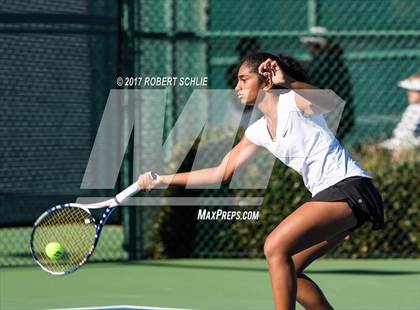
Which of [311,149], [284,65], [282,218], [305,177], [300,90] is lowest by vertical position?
[305,177]

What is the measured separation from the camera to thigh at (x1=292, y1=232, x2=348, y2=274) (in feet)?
18.0

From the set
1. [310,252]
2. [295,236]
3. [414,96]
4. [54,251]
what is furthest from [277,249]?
[414,96]

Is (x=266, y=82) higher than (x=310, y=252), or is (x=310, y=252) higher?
(x=266, y=82)

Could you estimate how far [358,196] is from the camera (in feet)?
17.4

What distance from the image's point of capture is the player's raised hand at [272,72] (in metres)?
5.47

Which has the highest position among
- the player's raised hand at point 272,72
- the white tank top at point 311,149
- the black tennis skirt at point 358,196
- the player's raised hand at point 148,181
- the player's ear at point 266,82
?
the player's raised hand at point 272,72

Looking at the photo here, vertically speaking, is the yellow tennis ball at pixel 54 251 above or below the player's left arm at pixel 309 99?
below

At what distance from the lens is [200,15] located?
437 inches

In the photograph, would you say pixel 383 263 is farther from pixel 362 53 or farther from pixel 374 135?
pixel 362 53

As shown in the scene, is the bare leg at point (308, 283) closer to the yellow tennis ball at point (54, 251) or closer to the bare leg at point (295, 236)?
the bare leg at point (295, 236)

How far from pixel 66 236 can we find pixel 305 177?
1619 mm

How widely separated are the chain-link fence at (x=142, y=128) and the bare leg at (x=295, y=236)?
13.7ft

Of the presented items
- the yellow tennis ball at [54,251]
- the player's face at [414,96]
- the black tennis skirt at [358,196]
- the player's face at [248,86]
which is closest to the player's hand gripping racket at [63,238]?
the yellow tennis ball at [54,251]

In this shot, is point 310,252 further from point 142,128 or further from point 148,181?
point 142,128
